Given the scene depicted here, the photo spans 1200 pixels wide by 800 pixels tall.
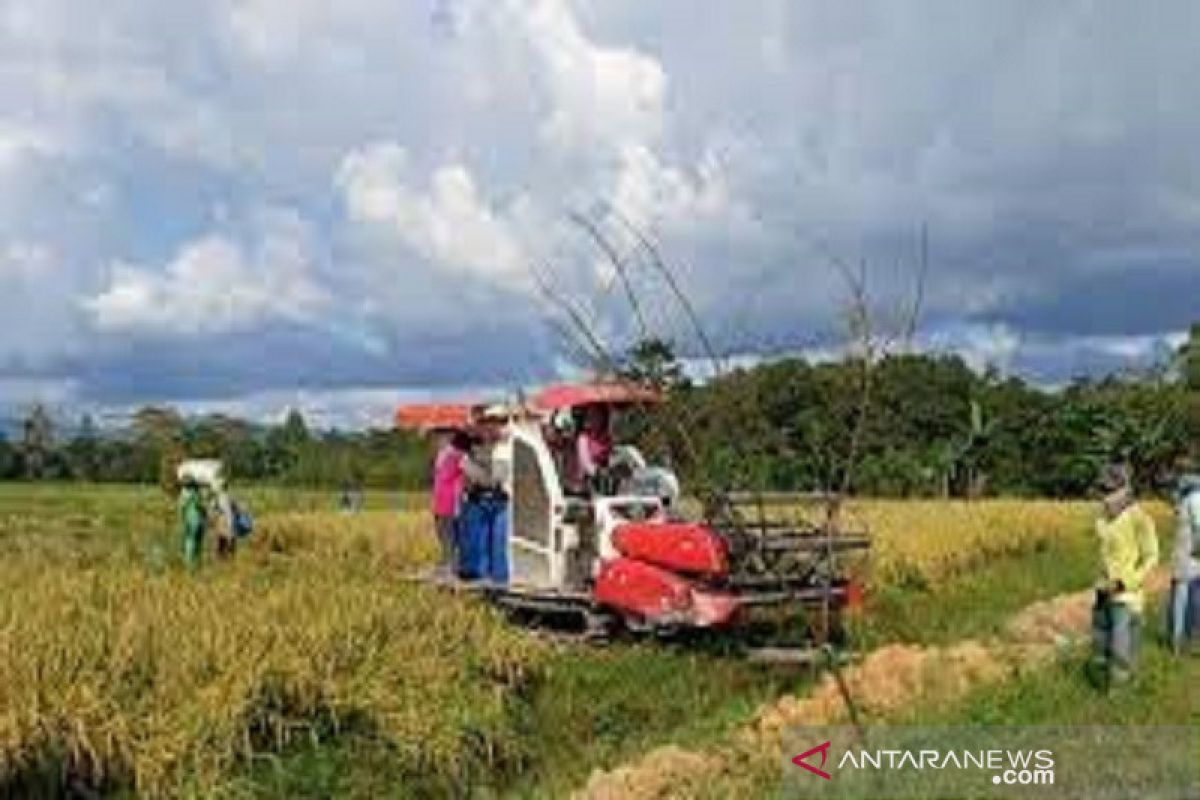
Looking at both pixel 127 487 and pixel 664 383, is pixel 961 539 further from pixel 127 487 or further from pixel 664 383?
pixel 127 487

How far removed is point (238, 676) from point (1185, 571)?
8055 millimetres

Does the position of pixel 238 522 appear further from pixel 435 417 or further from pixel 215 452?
pixel 215 452

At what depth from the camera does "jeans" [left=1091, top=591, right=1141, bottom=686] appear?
1280 cm

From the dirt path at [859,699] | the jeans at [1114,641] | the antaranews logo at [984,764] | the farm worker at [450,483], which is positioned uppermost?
the farm worker at [450,483]

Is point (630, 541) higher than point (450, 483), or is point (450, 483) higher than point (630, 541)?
point (450, 483)

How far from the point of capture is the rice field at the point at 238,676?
11203 millimetres

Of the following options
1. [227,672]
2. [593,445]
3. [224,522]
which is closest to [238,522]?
[224,522]

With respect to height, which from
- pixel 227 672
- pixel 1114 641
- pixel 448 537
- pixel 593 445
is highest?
pixel 593 445

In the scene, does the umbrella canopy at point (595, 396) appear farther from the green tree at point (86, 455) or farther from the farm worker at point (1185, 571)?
the green tree at point (86, 455)

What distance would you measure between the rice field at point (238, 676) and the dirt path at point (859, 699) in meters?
1.45

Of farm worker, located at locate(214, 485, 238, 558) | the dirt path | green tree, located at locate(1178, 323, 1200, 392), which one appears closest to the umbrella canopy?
the dirt path

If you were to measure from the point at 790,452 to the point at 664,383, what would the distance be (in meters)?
2.61

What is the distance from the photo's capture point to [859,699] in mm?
12867

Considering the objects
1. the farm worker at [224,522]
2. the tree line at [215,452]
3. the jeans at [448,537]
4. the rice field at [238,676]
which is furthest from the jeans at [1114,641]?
the tree line at [215,452]
